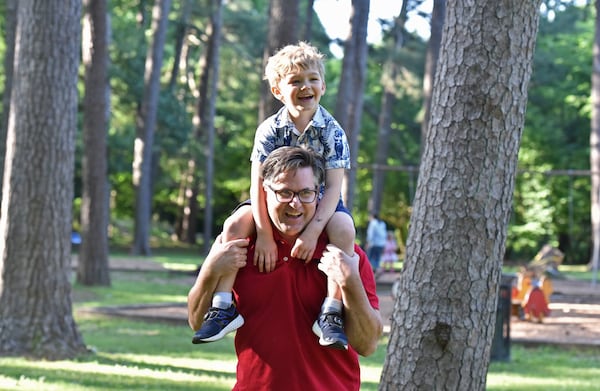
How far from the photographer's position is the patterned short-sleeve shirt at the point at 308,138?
4715 millimetres

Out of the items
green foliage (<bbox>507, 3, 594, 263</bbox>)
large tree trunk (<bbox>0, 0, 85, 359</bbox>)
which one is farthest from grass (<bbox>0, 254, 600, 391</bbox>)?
green foliage (<bbox>507, 3, 594, 263</bbox>)

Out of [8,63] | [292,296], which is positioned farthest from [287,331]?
[8,63]

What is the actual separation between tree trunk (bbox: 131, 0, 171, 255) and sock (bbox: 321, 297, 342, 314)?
3398 centimetres

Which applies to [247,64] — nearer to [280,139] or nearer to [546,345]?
[546,345]

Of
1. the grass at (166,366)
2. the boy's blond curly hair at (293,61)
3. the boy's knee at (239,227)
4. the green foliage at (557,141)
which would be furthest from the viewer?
the green foliage at (557,141)

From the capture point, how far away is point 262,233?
4.21 meters

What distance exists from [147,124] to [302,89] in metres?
35.2

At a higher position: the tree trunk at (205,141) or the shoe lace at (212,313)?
the tree trunk at (205,141)

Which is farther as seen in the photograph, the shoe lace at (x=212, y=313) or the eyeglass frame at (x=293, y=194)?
the shoe lace at (x=212, y=313)

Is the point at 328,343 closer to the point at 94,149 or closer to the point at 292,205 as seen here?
the point at 292,205

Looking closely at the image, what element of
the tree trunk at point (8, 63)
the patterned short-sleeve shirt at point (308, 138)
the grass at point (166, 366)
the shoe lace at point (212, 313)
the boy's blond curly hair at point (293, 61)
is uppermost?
the tree trunk at point (8, 63)

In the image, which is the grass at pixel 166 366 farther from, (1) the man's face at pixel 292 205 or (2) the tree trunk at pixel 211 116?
(2) the tree trunk at pixel 211 116

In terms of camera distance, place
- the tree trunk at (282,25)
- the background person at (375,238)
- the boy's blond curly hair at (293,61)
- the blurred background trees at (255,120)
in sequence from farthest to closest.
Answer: the blurred background trees at (255,120) < the background person at (375,238) < the tree trunk at (282,25) < the boy's blond curly hair at (293,61)

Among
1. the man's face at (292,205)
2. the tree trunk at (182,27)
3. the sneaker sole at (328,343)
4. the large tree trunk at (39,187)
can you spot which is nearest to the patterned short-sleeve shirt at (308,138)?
the man's face at (292,205)
